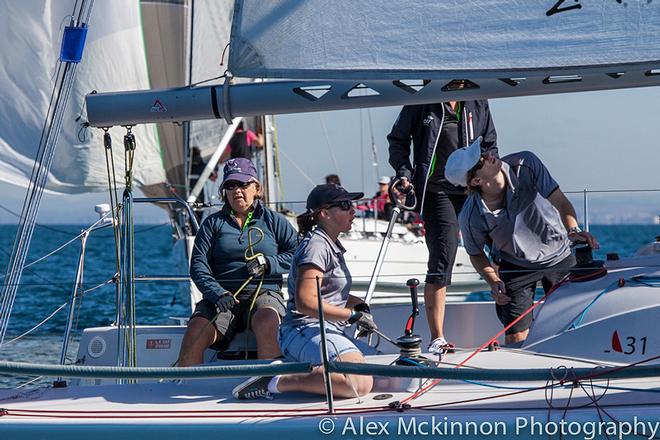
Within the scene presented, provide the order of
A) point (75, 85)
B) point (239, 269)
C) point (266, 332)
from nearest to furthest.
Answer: point (266, 332), point (239, 269), point (75, 85)

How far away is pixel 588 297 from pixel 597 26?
109 centimetres

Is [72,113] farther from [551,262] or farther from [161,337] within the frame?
[551,262]

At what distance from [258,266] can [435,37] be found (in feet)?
4.90

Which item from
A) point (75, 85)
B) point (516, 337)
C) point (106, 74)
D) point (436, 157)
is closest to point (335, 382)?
point (516, 337)

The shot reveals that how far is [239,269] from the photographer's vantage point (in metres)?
5.14

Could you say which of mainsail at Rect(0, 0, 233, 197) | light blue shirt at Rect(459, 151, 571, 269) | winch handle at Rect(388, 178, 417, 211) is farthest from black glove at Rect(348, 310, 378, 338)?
mainsail at Rect(0, 0, 233, 197)

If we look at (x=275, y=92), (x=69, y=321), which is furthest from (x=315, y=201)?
(x=69, y=321)

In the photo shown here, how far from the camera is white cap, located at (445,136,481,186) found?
15.0ft

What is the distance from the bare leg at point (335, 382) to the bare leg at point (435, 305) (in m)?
0.95

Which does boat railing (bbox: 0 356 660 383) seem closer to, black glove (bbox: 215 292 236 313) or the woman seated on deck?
the woman seated on deck

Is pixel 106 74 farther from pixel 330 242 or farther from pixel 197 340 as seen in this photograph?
pixel 330 242

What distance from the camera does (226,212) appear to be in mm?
5254

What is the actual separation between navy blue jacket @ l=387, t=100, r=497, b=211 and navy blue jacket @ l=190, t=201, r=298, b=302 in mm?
666

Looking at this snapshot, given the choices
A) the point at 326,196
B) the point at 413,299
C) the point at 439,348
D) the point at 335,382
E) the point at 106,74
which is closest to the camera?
the point at 335,382
